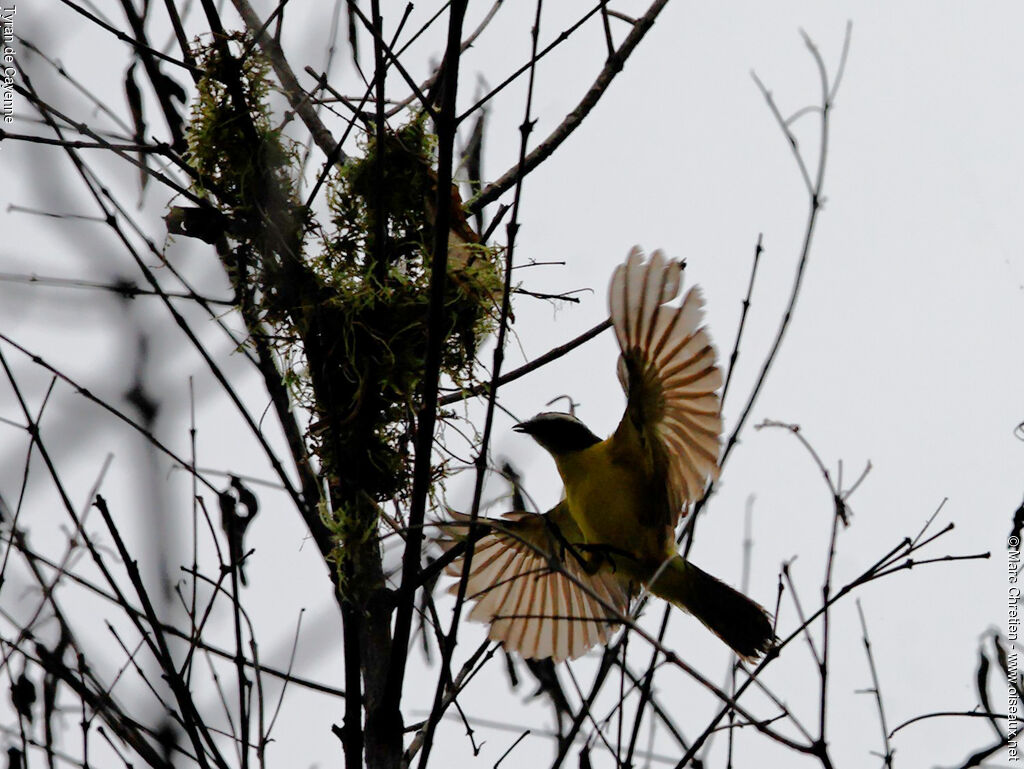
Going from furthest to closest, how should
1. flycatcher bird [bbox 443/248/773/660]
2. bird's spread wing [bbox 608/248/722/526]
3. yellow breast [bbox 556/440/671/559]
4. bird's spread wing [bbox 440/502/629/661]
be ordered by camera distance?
1. bird's spread wing [bbox 440/502/629/661]
2. yellow breast [bbox 556/440/671/559]
3. flycatcher bird [bbox 443/248/773/660]
4. bird's spread wing [bbox 608/248/722/526]

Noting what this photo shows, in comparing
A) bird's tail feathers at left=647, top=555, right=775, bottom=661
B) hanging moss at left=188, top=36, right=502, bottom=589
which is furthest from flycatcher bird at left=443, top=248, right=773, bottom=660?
hanging moss at left=188, top=36, right=502, bottom=589

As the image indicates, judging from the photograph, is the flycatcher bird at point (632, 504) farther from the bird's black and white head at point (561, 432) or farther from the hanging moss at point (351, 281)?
the hanging moss at point (351, 281)

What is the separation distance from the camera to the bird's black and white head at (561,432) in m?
3.58

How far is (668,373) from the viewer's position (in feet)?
9.73

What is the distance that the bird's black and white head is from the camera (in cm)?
358

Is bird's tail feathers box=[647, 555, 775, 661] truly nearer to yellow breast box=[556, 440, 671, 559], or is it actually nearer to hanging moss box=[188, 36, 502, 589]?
yellow breast box=[556, 440, 671, 559]

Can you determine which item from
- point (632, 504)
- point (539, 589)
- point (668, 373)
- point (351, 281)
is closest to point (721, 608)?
point (632, 504)

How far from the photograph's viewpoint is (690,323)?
106 inches

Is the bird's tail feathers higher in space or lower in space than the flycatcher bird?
lower

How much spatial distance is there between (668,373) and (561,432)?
708mm

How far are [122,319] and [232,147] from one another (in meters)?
1.30

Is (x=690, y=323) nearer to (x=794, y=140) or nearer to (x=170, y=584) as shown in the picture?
(x=794, y=140)

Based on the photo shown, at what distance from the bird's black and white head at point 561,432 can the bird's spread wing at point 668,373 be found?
0.32 metres

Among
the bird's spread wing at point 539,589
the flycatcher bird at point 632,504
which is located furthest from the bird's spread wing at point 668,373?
the bird's spread wing at point 539,589
